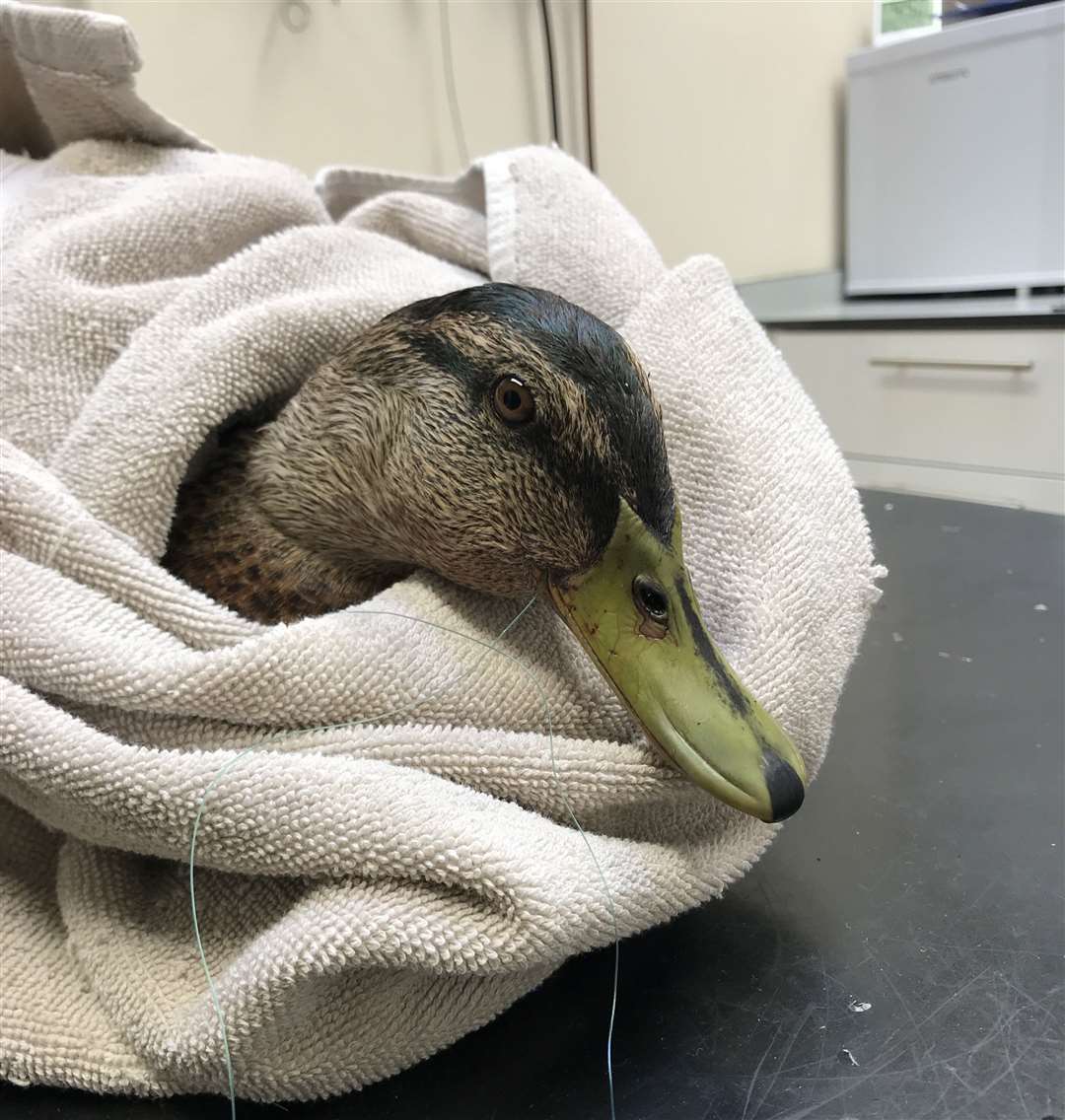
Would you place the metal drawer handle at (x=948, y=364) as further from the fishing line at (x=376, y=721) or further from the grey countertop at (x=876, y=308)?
the fishing line at (x=376, y=721)

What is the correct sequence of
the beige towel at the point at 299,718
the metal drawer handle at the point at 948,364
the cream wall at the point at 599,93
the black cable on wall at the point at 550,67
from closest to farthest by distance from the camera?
the beige towel at the point at 299,718
the cream wall at the point at 599,93
the black cable on wall at the point at 550,67
the metal drawer handle at the point at 948,364

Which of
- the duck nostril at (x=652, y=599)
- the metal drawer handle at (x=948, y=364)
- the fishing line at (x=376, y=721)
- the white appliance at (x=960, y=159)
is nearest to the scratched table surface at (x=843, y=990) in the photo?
the fishing line at (x=376, y=721)

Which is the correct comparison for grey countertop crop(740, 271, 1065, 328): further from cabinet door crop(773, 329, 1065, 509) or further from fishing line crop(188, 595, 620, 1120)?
fishing line crop(188, 595, 620, 1120)

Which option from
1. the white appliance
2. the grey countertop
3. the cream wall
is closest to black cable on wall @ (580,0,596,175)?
the cream wall

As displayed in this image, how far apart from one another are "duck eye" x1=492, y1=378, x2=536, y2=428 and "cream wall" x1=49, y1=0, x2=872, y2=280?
69 centimetres

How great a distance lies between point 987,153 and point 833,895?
5.42 feet

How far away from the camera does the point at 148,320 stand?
501 millimetres

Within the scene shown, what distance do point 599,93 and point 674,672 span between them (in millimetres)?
1180

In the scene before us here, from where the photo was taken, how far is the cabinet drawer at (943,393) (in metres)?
1.49

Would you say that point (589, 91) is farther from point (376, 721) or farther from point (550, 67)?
point (376, 721)

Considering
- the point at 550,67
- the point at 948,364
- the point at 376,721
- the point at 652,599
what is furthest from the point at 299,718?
the point at 948,364

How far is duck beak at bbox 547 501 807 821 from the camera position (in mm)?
322

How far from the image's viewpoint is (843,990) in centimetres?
35

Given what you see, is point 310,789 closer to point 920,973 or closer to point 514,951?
point 514,951
